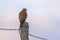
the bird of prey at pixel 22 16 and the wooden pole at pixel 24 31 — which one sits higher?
the bird of prey at pixel 22 16

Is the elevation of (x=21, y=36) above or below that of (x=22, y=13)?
below

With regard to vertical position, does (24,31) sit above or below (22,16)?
below

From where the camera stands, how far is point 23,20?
8102 millimetres

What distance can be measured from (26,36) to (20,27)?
1.61 feet

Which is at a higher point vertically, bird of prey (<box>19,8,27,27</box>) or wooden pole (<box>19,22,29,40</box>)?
bird of prey (<box>19,8,27,27</box>)

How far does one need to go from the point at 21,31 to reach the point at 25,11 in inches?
38.5

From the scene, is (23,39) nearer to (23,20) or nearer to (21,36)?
(21,36)

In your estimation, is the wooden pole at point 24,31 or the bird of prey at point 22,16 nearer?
the wooden pole at point 24,31

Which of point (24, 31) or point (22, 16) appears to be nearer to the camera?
point (24, 31)

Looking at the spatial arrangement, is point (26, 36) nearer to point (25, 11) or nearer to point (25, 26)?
point (25, 26)

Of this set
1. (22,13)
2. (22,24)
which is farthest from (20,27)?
(22,13)

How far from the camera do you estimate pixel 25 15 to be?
830 cm

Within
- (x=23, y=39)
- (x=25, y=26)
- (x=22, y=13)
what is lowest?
(x=23, y=39)

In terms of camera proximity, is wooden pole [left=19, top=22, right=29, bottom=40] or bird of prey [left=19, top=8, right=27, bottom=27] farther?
bird of prey [left=19, top=8, right=27, bottom=27]
